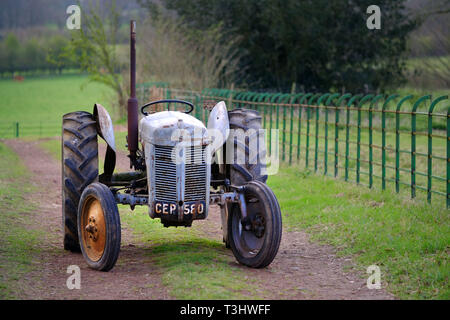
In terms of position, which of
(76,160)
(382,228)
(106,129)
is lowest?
(382,228)

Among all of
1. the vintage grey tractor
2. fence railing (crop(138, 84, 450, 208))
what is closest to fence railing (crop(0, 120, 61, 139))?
fence railing (crop(138, 84, 450, 208))

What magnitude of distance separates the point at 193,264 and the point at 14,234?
326 cm

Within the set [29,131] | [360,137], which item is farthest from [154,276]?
[29,131]

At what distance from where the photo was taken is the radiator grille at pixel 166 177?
6.89 metres

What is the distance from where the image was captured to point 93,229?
7.07m

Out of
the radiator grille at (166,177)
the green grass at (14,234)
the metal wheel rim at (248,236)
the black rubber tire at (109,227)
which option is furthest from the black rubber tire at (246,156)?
A: the green grass at (14,234)

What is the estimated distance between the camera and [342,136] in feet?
69.5

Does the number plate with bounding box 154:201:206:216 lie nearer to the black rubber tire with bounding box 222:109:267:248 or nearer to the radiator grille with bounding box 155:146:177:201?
the radiator grille with bounding box 155:146:177:201

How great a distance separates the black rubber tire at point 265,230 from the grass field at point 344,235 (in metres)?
0.28

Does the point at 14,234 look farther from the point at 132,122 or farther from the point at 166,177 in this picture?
the point at 166,177

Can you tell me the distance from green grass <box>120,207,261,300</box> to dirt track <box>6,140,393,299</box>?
0.12 metres

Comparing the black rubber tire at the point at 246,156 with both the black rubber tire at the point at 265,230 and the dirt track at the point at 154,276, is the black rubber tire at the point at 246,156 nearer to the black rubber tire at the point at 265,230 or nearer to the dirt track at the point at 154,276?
the black rubber tire at the point at 265,230

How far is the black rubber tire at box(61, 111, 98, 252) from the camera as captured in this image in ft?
25.6

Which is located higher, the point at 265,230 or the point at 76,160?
the point at 76,160
